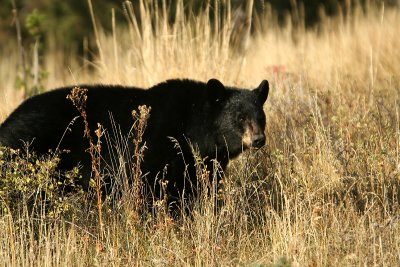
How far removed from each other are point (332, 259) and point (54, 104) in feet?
9.41

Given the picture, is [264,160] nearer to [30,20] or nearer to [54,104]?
[54,104]

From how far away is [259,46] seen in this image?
43.1 feet

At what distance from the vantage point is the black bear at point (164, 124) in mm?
6406

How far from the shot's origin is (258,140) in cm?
629

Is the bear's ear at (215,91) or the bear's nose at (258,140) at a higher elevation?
the bear's ear at (215,91)

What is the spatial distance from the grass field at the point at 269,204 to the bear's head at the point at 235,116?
A: 0.86 feet

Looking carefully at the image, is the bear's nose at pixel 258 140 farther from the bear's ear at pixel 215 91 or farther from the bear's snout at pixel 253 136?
the bear's ear at pixel 215 91

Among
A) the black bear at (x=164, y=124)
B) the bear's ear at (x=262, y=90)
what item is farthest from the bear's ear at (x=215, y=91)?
the bear's ear at (x=262, y=90)

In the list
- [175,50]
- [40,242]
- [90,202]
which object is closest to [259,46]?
[175,50]

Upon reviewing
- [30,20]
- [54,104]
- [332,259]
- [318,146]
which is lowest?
[332,259]

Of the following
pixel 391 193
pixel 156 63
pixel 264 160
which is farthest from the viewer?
pixel 156 63

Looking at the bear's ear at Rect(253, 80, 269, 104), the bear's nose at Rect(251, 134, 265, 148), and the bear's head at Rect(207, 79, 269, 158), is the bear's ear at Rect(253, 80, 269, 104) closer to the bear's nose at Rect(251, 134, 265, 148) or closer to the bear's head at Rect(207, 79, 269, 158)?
the bear's head at Rect(207, 79, 269, 158)

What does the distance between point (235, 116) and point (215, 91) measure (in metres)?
0.28

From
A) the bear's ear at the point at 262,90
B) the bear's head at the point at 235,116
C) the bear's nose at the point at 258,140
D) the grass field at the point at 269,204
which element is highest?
the bear's ear at the point at 262,90
